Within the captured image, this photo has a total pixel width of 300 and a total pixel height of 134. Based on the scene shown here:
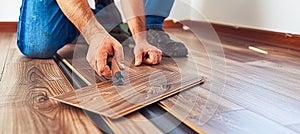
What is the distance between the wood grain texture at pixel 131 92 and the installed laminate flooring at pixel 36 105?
36 mm

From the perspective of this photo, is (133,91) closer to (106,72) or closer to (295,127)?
(106,72)

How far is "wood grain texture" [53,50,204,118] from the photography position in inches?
23.8

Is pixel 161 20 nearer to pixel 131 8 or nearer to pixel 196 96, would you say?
pixel 131 8

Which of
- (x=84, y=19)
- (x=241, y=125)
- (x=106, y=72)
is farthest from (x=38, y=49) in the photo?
(x=241, y=125)

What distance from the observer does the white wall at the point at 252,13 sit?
133cm

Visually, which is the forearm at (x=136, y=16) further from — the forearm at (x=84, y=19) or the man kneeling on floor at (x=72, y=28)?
the forearm at (x=84, y=19)

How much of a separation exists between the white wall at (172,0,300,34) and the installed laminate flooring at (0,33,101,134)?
94 cm

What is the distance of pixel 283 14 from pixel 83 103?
1.05 m

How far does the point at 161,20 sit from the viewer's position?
52.9 inches

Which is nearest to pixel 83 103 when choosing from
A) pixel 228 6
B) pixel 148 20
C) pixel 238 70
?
pixel 238 70

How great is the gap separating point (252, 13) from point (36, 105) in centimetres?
122

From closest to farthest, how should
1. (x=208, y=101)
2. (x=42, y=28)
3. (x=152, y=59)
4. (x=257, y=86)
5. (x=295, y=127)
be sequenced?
(x=295, y=127)
(x=208, y=101)
(x=257, y=86)
(x=152, y=59)
(x=42, y=28)

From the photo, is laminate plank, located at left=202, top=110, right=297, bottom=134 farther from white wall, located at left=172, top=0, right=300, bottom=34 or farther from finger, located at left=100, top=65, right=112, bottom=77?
white wall, located at left=172, top=0, right=300, bottom=34

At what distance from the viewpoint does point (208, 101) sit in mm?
653
